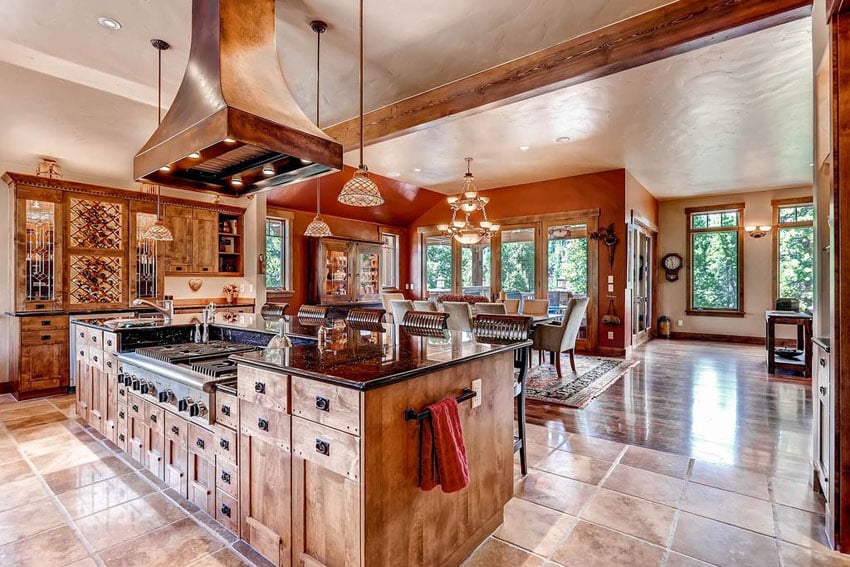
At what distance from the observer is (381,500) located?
1453mm

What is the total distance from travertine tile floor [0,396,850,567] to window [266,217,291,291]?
4.64m

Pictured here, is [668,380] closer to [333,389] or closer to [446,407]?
[446,407]

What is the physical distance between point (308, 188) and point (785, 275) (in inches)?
369

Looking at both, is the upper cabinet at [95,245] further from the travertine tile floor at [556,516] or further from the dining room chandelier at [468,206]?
the dining room chandelier at [468,206]

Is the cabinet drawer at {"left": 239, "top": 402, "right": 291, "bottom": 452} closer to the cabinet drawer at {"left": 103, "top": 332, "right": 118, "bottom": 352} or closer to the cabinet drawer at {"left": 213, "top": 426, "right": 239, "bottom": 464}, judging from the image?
the cabinet drawer at {"left": 213, "top": 426, "right": 239, "bottom": 464}

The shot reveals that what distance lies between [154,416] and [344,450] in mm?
1761

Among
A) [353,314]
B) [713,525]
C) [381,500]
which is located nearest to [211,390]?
[381,500]

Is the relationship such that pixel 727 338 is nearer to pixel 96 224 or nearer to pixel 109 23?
pixel 109 23

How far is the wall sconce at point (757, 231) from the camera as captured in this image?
8.37 m

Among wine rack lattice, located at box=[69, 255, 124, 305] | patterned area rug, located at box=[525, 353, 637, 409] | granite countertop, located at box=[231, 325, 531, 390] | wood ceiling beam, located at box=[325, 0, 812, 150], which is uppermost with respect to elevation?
wood ceiling beam, located at box=[325, 0, 812, 150]

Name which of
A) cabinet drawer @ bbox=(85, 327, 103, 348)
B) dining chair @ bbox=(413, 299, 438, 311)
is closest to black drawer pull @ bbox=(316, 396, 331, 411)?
cabinet drawer @ bbox=(85, 327, 103, 348)

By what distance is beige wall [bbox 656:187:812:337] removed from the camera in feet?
27.6

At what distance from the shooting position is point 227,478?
77.8 inches

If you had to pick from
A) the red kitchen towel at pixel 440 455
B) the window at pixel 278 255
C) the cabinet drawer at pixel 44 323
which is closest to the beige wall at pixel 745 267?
the window at pixel 278 255
